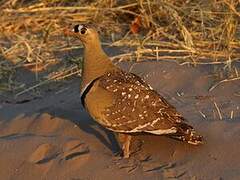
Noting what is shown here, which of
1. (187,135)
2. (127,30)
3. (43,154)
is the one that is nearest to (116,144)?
(43,154)

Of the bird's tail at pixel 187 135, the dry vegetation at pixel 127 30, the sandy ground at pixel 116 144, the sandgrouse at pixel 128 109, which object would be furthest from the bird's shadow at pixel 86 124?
the dry vegetation at pixel 127 30

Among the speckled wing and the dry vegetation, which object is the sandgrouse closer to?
the speckled wing

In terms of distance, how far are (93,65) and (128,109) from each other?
58 centimetres

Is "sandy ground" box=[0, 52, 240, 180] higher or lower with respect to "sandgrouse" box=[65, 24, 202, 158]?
lower

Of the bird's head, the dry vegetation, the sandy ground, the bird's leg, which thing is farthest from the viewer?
the dry vegetation

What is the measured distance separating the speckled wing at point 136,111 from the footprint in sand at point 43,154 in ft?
1.85

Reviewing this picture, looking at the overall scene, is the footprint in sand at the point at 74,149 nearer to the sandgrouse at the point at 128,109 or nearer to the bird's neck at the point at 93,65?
the sandgrouse at the point at 128,109

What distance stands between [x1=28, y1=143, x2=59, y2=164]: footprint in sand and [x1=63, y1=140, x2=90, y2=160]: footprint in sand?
0.28ft

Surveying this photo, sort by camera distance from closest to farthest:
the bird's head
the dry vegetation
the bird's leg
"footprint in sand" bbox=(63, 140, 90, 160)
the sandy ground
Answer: the sandy ground < the bird's leg < "footprint in sand" bbox=(63, 140, 90, 160) < the bird's head < the dry vegetation

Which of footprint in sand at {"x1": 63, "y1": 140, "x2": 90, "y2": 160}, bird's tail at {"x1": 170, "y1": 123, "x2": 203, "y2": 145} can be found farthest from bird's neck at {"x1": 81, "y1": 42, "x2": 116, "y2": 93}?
bird's tail at {"x1": 170, "y1": 123, "x2": 203, "y2": 145}

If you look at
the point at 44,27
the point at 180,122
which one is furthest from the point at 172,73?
the point at 44,27

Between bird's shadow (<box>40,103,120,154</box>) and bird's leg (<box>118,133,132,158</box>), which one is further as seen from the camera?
bird's shadow (<box>40,103,120,154</box>)

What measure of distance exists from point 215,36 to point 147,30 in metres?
0.87

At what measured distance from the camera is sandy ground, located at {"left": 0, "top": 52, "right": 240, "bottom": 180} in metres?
4.77
